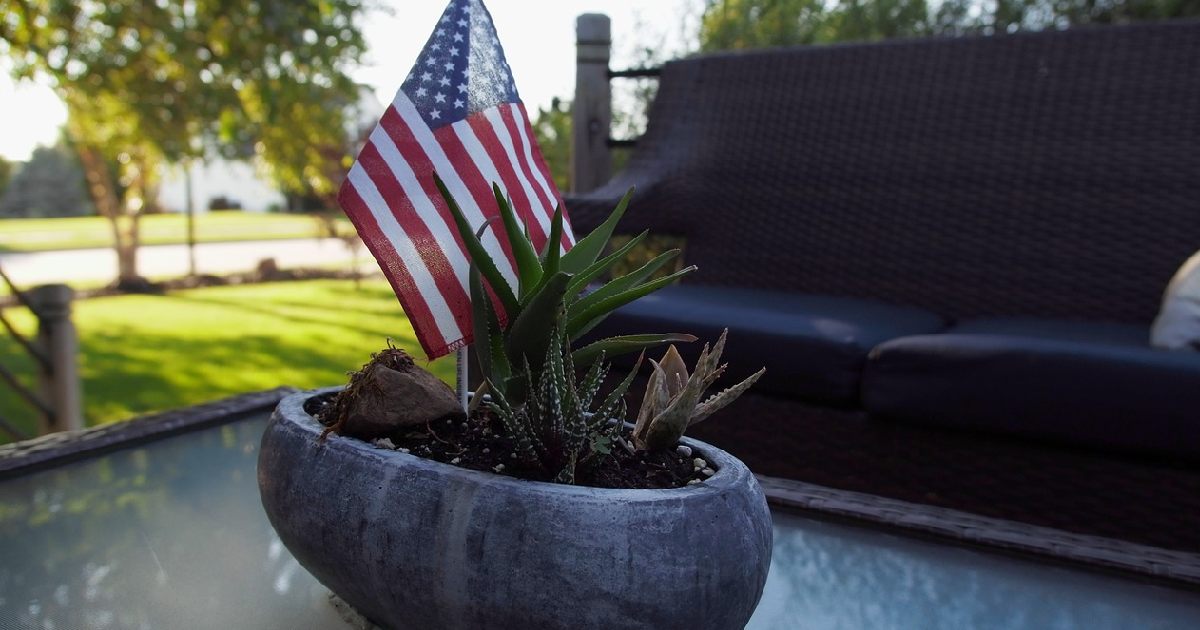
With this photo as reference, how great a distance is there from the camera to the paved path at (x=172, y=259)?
12.1 metres

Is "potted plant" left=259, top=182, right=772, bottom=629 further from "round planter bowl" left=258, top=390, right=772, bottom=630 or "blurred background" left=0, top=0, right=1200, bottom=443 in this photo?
"blurred background" left=0, top=0, right=1200, bottom=443

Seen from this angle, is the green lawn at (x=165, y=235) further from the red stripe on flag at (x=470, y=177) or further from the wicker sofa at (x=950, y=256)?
the red stripe on flag at (x=470, y=177)

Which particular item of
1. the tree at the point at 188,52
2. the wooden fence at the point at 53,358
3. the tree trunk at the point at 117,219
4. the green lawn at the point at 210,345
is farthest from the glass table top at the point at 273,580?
the tree trunk at the point at 117,219

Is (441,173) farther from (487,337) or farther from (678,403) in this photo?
(678,403)

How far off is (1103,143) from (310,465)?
2.09 meters

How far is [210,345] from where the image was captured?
589 centimetres

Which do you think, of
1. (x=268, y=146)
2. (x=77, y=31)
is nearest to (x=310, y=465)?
(x=77, y=31)

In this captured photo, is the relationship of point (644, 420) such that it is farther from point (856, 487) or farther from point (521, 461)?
point (856, 487)

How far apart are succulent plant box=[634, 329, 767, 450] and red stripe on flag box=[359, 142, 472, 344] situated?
0.21 m

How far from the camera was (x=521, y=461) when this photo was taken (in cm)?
73

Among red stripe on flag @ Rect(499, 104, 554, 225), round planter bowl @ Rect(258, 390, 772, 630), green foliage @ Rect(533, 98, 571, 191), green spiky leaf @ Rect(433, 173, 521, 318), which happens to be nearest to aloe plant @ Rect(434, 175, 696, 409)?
green spiky leaf @ Rect(433, 173, 521, 318)

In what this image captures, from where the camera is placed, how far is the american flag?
0.87 m

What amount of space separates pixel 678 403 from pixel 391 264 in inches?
12.6

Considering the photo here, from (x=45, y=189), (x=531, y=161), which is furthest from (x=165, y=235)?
(x=531, y=161)
